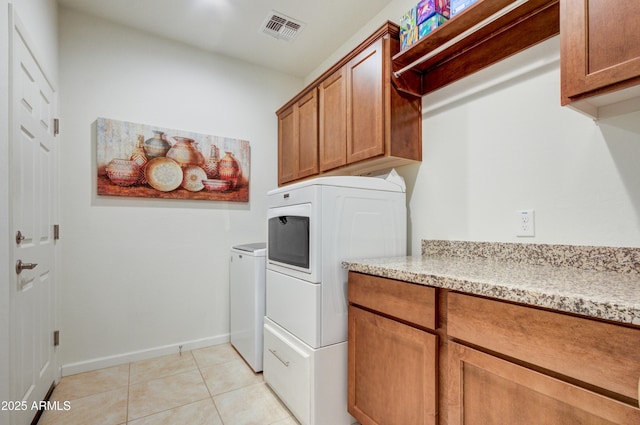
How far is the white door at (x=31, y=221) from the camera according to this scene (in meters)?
1.43

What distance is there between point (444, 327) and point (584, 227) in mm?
740


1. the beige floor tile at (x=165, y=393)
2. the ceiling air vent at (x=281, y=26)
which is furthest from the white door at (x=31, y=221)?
the ceiling air vent at (x=281, y=26)

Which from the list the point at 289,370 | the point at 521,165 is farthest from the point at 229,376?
the point at 521,165

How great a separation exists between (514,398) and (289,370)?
1163mm

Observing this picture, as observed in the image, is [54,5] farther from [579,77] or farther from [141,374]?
[579,77]

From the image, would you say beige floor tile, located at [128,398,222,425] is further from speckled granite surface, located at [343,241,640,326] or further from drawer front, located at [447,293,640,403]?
drawer front, located at [447,293,640,403]

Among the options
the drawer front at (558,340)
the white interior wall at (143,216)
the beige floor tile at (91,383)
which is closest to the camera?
the drawer front at (558,340)

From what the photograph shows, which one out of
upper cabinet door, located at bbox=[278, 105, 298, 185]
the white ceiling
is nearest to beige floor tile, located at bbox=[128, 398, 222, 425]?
upper cabinet door, located at bbox=[278, 105, 298, 185]

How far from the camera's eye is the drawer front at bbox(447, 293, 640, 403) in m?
0.71

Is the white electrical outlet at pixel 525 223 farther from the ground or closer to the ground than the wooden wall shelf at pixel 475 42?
closer to the ground

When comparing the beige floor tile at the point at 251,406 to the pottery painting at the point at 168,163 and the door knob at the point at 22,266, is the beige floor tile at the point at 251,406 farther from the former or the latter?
the pottery painting at the point at 168,163

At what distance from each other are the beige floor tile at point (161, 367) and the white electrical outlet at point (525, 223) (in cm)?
236

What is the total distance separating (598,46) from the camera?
3.24 feet

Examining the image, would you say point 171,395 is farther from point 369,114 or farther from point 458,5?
point 458,5
